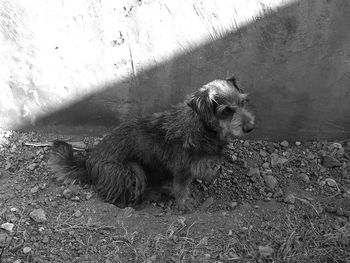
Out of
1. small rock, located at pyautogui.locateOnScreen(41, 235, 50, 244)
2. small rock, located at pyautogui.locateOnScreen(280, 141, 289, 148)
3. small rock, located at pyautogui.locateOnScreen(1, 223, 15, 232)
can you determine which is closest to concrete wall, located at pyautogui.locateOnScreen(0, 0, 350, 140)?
small rock, located at pyautogui.locateOnScreen(280, 141, 289, 148)

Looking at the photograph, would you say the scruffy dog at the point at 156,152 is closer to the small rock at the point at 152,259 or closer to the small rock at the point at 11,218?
the small rock at the point at 11,218

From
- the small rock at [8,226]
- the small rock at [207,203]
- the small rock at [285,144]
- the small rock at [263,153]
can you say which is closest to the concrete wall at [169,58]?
the small rock at [285,144]

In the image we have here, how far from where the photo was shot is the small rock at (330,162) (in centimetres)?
431

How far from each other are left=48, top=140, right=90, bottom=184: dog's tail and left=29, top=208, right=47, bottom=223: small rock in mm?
432

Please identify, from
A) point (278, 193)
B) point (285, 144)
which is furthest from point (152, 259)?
point (285, 144)

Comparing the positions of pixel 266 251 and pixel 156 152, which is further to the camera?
pixel 156 152

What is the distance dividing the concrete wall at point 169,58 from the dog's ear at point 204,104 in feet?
2.17

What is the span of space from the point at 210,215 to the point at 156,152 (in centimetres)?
76

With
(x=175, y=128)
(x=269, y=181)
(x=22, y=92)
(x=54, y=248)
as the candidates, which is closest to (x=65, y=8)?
(x=22, y=92)

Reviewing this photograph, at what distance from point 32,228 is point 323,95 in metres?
2.98

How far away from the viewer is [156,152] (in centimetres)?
397

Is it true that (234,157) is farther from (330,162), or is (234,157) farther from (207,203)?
(330,162)

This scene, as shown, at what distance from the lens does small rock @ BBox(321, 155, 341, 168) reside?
4309 mm

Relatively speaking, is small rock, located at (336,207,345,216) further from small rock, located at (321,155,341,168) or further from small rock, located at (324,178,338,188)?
small rock, located at (321,155,341,168)
